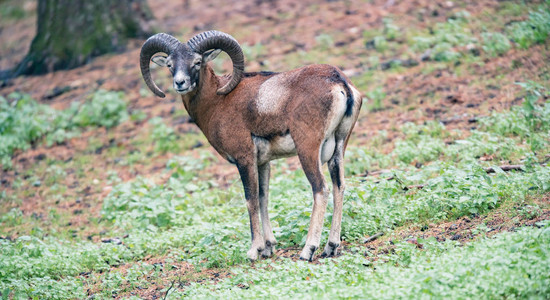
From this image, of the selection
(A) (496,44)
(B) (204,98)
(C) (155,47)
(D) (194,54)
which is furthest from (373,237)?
(A) (496,44)

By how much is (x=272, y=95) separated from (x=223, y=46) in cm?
107

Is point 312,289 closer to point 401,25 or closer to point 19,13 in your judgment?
point 401,25

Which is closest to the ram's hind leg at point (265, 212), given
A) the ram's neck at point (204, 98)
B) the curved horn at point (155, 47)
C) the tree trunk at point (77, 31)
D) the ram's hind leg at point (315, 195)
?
the ram's hind leg at point (315, 195)

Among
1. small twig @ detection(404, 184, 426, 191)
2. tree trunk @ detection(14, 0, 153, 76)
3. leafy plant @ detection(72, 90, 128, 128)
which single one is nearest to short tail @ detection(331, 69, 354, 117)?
small twig @ detection(404, 184, 426, 191)

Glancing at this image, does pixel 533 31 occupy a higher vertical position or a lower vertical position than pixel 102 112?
higher

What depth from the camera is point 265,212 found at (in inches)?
313

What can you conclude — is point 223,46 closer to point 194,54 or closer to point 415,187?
point 194,54

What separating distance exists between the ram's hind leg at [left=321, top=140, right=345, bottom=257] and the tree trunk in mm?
11459

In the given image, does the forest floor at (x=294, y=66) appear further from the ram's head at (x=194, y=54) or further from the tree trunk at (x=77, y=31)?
the ram's head at (x=194, y=54)

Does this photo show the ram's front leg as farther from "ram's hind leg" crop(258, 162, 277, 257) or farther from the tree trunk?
the tree trunk

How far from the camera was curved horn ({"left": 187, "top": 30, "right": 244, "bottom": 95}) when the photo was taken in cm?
802

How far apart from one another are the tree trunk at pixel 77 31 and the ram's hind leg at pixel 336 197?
11.5m

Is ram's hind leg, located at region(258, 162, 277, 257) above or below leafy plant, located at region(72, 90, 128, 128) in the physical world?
above

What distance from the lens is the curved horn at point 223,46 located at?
8.02 metres
